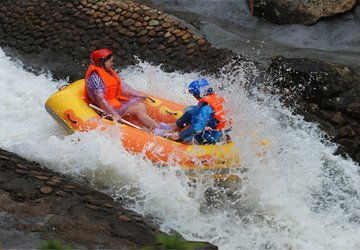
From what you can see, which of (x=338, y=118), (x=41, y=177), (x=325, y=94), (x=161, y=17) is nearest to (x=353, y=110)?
(x=338, y=118)

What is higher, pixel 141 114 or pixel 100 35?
pixel 141 114

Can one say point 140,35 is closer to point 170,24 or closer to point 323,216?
point 170,24

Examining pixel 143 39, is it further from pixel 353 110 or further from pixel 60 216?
pixel 60 216

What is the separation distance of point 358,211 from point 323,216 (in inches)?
17.9

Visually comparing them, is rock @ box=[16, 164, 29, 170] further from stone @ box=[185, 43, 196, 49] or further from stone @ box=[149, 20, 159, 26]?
stone @ box=[149, 20, 159, 26]

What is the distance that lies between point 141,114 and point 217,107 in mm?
1173

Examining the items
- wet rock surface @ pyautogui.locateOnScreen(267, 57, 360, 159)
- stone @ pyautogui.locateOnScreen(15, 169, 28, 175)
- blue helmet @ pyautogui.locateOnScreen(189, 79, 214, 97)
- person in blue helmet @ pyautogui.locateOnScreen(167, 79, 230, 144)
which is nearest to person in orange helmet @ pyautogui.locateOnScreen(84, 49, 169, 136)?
person in blue helmet @ pyautogui.locateOnScreen(167, 79, 230, 144)

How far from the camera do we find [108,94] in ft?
21.7

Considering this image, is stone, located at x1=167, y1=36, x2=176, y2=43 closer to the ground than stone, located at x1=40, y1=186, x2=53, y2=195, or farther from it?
closer to the ground

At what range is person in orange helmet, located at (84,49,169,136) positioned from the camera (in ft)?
21.1

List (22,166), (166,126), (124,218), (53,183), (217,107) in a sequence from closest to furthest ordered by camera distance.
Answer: (124,218), (53,183), (22,166), (217,107), (166,126)

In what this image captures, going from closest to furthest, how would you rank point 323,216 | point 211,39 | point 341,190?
point 323,216, point 341,190, point 211,39

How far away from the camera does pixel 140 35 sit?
28.8 feet

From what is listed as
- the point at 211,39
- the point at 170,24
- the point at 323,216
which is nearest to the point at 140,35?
the point at 170,24
